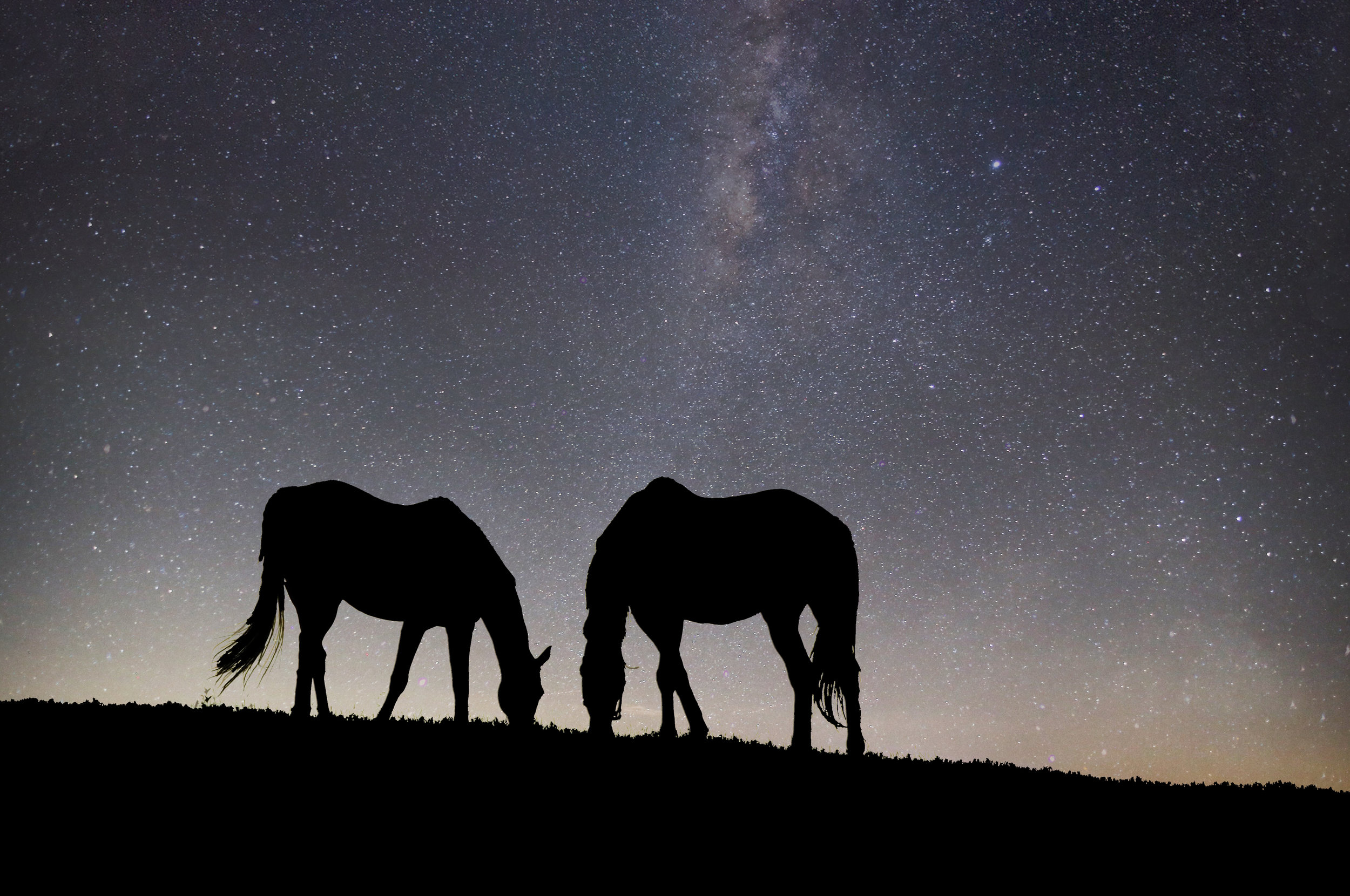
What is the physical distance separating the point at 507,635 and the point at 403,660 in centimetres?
149

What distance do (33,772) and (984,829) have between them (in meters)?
6.92

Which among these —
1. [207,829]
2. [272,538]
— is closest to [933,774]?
[207,829]

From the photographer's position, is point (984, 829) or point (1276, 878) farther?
point (984, 829)

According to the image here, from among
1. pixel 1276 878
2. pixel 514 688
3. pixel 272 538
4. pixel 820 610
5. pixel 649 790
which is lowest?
pixel 1276 878

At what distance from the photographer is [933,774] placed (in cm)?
810

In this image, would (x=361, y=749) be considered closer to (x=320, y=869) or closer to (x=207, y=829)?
(x=207, y=829)


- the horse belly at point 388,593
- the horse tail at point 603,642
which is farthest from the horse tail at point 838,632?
the horse belly at point 388,593

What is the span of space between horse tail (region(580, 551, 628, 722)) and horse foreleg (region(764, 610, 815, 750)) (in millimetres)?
1950

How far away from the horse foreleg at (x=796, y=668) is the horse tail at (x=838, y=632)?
0.19 meters

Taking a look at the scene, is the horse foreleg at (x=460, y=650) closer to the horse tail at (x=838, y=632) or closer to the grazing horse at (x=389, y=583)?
the grazing horse at (x=389, y=583)

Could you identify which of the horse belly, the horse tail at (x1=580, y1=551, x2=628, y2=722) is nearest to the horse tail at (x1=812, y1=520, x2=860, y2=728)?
the horse tail at (x1=580, y1=551, x2=628, y2=722)

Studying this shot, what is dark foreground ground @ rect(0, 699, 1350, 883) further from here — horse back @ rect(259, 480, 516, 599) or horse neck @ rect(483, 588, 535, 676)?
horse neck @ rect(483, 588, 535, 676)

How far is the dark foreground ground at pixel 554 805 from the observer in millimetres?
5164

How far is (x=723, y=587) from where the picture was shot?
35.9 ft
